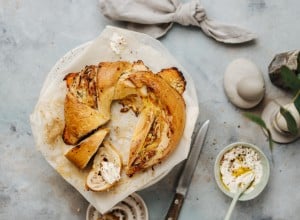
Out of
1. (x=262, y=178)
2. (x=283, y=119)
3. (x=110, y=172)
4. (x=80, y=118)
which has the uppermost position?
(x=80, y=118)

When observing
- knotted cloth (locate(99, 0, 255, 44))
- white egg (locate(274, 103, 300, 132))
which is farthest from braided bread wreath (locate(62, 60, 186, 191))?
white egg (locate(274, 103, 300, 132))

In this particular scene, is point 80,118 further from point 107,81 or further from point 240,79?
point 240,79

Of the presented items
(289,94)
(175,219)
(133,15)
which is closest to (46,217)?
(175,219)

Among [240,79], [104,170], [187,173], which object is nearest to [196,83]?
[240,79]

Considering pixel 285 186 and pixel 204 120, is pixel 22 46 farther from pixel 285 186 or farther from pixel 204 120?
pixel 285 186

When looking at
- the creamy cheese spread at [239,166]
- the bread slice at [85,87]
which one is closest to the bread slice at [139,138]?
the bread slice at [85,87]

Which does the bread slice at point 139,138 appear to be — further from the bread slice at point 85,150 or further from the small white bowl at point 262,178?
the small white bowl at point 262,178
